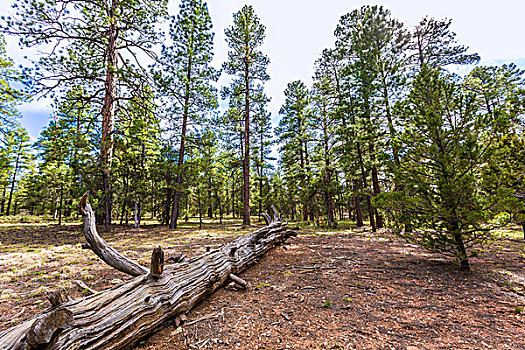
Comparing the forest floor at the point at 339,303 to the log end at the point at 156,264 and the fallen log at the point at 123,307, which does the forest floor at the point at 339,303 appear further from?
the log end at the point at 156,264

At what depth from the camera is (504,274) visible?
178 inches

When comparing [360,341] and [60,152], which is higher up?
[60,152]

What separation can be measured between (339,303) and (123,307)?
3315 millimetres

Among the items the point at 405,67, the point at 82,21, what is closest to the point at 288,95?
the point at 405,67

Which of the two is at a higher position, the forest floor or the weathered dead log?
the weathered dead log

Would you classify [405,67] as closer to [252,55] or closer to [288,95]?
[288,95]

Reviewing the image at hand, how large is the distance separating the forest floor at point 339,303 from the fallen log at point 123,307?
0.25 meters

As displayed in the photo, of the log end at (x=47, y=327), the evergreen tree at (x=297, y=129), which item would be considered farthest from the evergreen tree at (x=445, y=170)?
the evergreen tree at (x=297, y=129)

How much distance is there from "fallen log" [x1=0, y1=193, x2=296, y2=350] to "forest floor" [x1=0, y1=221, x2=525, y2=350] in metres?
0.25

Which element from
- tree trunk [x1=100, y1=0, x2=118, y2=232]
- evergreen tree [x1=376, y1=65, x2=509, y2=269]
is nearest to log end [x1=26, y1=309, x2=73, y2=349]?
evergreen tree [x1=376, y1=65, x2=509, y2=269]

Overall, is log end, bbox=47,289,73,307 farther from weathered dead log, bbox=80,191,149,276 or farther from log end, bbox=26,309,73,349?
weathered dead log, bbox=80,191,149,276

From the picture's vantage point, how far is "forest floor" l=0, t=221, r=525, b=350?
252cm

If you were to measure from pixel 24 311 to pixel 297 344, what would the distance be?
431 centimetres

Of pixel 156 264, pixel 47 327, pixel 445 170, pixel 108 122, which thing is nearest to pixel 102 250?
pixel 156 264
